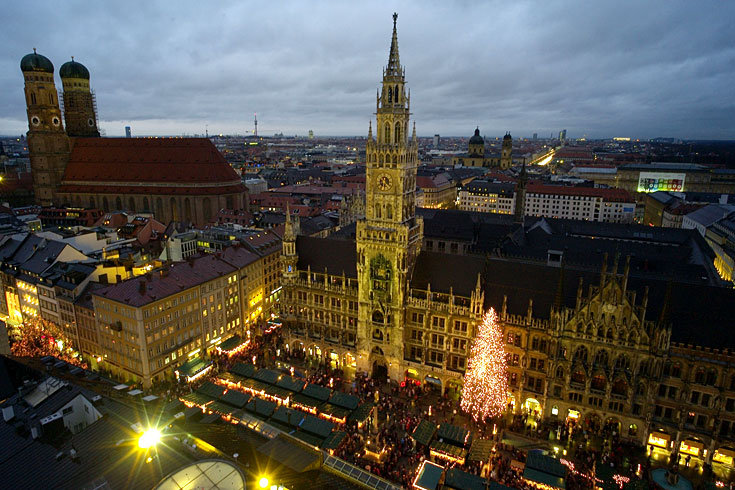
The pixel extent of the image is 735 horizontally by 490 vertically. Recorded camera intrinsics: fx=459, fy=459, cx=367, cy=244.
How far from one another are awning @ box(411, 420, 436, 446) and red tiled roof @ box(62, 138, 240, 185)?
12729cm

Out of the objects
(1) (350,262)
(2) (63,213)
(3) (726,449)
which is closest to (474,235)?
(1) (350,262)

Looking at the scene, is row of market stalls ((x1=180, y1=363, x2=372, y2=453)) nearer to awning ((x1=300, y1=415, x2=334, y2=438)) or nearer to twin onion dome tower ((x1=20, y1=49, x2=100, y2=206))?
awning ((x1=300, y1=415, x2=334, y2=438))

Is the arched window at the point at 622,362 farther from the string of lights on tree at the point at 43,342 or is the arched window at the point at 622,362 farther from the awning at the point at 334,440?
the string of lights on tree at the point at 43,342

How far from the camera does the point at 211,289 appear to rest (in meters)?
80.4

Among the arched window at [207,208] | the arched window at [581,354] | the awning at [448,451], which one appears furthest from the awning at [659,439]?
the arched window at [207,208]

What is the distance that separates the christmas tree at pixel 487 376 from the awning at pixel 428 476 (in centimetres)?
1219

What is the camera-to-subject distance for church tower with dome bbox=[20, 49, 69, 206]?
150m

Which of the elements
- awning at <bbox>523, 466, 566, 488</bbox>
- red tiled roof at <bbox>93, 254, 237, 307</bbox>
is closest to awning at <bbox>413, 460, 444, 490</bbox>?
awning at <bbox>523, 466, 566, 488</bbox>

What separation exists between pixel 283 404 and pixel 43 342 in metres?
48.7

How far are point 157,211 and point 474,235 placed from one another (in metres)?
109

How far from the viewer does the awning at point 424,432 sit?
53.2 meters

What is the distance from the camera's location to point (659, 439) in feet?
182

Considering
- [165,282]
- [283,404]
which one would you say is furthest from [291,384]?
[165,282]

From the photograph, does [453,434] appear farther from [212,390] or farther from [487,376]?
[212,390]
